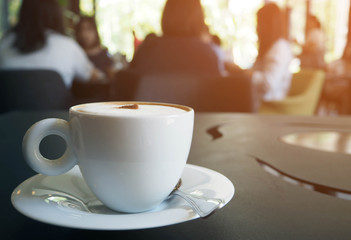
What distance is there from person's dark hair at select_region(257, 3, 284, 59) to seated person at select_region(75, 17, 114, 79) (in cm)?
158

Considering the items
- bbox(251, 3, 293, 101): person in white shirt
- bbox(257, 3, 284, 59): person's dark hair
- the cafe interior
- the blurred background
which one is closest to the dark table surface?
the cafe interior

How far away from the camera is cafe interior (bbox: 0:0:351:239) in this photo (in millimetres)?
297

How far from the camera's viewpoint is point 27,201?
311 mm

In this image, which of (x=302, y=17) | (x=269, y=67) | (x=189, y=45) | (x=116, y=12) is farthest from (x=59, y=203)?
(x=302, y=17)

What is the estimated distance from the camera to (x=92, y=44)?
3867 mm

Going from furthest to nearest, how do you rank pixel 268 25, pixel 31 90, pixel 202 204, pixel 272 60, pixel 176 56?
pixel 268 25 → pixel 272 60 → pixel 176 56 → pixel 31 90 → pixel 202 204

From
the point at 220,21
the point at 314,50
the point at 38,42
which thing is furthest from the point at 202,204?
the point at 220,21

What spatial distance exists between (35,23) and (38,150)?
1854 millimetres

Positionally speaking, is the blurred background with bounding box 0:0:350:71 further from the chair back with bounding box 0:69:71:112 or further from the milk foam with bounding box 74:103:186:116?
the milk foam with bounding box 74:103:186:116

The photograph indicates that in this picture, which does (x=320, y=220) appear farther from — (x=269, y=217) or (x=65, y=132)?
(x=65, y=132)

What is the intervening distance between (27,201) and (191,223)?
0.13 metres

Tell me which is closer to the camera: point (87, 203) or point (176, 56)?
point (87, 203)

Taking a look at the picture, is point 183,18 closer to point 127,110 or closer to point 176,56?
point 176,56

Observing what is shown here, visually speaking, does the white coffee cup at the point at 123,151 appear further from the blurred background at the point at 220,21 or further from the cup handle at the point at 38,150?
the blurred background at the point at 220,21
